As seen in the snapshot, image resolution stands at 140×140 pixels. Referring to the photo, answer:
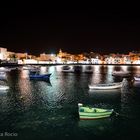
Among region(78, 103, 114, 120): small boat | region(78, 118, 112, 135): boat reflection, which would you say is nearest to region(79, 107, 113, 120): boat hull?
region(78, 103, 114, 120): small boat

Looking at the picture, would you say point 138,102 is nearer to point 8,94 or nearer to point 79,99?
point 79,99

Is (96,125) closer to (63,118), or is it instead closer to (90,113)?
(90,113)

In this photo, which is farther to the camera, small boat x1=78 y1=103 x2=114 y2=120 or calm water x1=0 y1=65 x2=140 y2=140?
small boat x1=78 y1=103 x2=114 y2=120

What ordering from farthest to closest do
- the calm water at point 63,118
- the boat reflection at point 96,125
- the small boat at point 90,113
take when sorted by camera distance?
the small boat at point 90,113 < the boat reflection at point 96,125 < the calm water at point 63,118

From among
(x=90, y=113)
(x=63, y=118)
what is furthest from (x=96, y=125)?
(x=63, y=118)

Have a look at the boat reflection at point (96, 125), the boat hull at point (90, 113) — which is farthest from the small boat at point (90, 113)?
the boat reflection at point (96, 125)

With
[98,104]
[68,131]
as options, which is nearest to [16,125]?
[68,131]

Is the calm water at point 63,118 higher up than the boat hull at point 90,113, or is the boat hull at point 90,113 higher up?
the boat hull at point 90,113

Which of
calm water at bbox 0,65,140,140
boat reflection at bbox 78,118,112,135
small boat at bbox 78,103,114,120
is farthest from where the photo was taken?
small boat at bbox 78,103,114,120

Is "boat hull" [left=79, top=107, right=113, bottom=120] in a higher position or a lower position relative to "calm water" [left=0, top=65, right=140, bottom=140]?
higher

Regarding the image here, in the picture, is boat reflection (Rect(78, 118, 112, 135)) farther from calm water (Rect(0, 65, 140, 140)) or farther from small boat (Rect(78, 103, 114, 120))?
small boat (Rect(78, 103, 114, 120))

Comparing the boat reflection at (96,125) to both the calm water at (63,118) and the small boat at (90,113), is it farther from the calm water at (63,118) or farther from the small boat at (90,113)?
the small boat at (90,113)

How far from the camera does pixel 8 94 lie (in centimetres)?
4631

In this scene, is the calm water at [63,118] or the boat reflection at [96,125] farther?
the boat reflection at [96,125]
